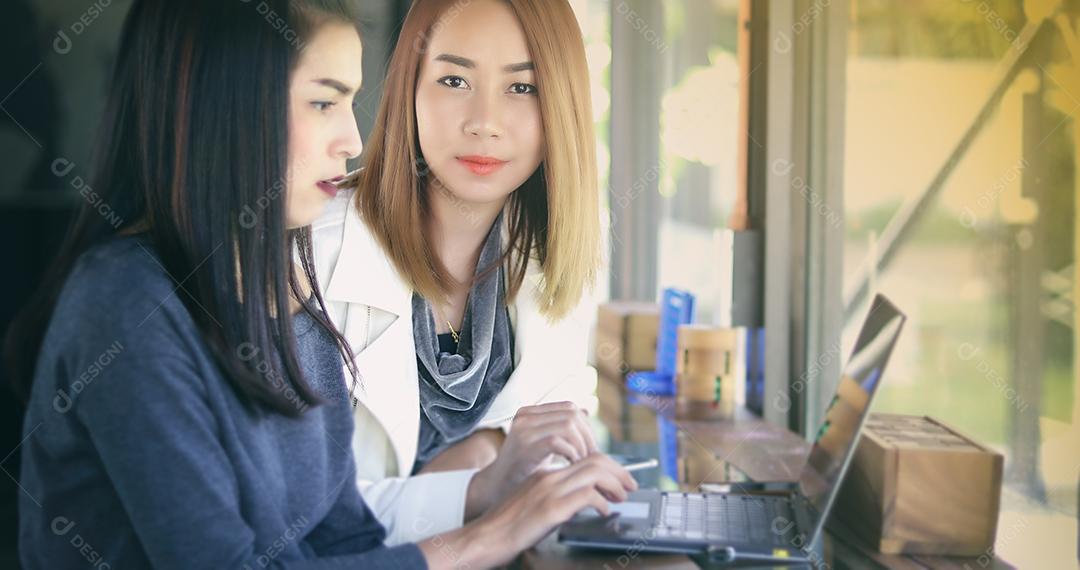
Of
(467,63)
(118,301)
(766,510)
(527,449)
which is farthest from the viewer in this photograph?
(766,510)

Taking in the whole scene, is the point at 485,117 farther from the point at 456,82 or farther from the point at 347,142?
the point at 347,142

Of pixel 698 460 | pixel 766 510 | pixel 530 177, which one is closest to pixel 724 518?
pixel 766 510

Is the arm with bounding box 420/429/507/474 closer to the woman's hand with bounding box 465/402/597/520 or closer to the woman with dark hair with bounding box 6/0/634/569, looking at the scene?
the woman's hand with bounding box 465/402/597/520

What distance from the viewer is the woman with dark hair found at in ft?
1.82

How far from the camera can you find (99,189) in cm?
56

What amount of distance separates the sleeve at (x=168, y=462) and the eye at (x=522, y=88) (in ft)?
1.10

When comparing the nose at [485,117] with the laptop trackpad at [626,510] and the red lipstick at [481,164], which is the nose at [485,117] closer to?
the red lipstick at [481,164]

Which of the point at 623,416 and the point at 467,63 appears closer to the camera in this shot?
the point at 467,63

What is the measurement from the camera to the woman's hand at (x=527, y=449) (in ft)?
2.90

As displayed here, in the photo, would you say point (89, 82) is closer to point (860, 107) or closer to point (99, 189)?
point (99, 189)

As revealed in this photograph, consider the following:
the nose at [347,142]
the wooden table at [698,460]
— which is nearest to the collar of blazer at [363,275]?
the nose at [347,142]

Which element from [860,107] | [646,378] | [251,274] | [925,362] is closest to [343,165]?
[251,274]

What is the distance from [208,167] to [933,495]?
709mm

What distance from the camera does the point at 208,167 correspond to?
59 centimetres
